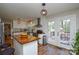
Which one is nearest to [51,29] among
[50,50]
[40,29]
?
[40,29]

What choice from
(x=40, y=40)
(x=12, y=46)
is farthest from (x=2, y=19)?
(x=40, y=40)

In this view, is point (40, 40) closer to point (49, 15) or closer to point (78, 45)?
point (49, 15)

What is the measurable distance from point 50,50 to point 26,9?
4.46ft

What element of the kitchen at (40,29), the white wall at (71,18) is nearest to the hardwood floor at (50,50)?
the kitchen at (40,29)

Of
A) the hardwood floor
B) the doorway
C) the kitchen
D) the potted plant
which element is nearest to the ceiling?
the kitchen

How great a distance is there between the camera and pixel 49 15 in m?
3.78

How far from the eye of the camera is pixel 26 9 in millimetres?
3709

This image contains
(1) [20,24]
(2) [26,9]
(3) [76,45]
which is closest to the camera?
(3) [76,45]

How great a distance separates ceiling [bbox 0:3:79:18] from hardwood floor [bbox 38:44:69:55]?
0.98m

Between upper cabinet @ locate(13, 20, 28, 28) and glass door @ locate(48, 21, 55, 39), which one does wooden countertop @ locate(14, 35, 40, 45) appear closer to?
upper cabinet @ locate(13, 20, 28, 28)

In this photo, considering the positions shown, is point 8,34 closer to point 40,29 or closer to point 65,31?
point 40,29

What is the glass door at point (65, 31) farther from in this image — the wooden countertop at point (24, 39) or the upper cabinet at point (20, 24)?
the upper cabinet at point (20, 24)
